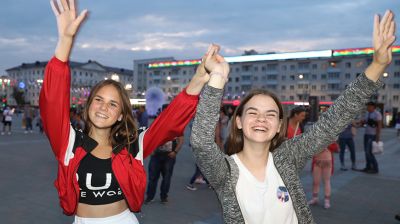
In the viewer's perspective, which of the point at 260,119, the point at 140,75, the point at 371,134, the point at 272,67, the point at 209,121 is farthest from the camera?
the point at 140,75

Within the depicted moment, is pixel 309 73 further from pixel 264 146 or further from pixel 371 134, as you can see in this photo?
pixel 264 146

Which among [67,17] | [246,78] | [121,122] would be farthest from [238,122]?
[246,78]

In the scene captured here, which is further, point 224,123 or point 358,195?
point 224,123

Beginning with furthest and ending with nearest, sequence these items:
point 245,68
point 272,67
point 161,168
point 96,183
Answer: point 245,68 → point 272,67 → point 161,168 → point 96,183

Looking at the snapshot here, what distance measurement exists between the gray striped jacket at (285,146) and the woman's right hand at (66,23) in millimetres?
Answer: 853

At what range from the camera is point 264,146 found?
212cm

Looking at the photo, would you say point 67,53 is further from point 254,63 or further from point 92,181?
point 254,63

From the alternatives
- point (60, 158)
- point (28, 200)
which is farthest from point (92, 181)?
point (28, 200)

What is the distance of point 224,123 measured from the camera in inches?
340

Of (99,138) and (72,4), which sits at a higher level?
(72,4)

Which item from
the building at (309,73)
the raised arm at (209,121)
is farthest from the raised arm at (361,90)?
the building at (309,73)

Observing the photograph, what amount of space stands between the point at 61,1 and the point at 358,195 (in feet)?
23.5

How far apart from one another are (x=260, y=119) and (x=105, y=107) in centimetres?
107

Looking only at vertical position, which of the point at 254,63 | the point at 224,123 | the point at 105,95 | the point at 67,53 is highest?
the point at 254,63
